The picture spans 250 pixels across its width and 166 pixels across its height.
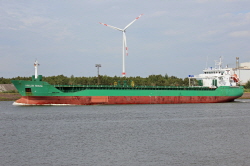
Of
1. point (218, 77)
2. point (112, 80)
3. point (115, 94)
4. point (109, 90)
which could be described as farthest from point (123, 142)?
point (112, 80)

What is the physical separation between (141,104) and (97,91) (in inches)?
319

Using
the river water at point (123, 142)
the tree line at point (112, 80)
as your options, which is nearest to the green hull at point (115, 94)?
the river water at point (123, 142)

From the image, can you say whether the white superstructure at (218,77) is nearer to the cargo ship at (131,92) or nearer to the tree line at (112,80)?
the cargo ship at (131,92)

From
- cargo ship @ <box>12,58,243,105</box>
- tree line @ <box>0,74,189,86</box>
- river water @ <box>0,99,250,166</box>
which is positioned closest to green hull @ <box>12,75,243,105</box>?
cargo ship @ <box>12,58,243,105</box>

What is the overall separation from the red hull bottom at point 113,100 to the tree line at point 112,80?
91.5 ft

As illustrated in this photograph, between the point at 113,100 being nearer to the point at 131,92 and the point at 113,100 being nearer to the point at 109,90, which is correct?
the point at 109,90

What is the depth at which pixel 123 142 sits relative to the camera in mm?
22922

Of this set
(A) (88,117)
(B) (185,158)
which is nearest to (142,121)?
(A) (88,117)

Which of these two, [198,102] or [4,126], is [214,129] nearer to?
[4,126]

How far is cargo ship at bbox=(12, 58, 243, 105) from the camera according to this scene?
47.6m

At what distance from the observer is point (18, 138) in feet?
79.6

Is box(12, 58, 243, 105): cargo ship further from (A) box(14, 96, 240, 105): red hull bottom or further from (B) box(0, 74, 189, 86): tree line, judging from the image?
(B) box(0, 74, 189, 86): tree line

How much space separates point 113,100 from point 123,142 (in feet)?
97.0

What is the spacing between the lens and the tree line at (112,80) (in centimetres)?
8700
